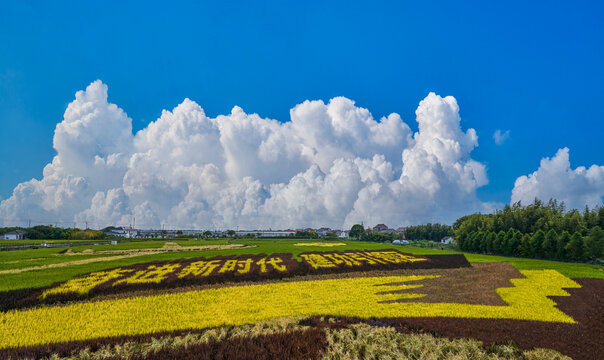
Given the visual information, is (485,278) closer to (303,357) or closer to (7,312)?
(303,357)

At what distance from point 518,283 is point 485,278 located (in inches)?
79.0

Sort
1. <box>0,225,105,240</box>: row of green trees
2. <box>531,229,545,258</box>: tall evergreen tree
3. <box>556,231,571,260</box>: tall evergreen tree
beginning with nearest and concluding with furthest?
<box>556,231,571,260</box>: tall evergreen tree
<box>531,229,545,258</box>: tall evergreen tree
<box>0,225,105,240</box>: row of green trees

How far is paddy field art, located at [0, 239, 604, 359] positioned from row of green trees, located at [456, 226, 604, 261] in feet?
62.7

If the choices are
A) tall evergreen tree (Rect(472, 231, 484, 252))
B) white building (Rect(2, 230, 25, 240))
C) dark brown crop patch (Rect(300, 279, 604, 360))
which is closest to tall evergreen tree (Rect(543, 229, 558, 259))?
tall evergreen tree (Rect(472, 231, 484, 252))

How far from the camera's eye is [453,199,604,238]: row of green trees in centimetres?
4719

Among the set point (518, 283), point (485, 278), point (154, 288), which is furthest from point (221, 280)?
point (518, 283)

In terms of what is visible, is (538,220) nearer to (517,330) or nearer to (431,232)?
(517,330)

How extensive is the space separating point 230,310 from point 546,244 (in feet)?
153

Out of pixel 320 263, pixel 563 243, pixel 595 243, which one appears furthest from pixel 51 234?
pixel 595 243

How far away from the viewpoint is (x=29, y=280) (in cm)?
2002

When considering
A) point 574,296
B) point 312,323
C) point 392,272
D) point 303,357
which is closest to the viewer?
point 303,357

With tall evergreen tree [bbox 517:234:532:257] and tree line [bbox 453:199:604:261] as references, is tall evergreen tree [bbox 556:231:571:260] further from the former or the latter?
tall evergreen tree [bbox 517:234:532:257]

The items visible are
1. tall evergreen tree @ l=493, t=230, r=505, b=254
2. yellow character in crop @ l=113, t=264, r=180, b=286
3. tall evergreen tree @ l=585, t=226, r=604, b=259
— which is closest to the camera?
yellow character in crop @ l=113, t=264, r=180, b=286

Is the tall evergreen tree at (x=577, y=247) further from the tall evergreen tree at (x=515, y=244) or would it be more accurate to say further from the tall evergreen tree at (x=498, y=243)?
the tall evergreen tree at (x=498, y=243)
